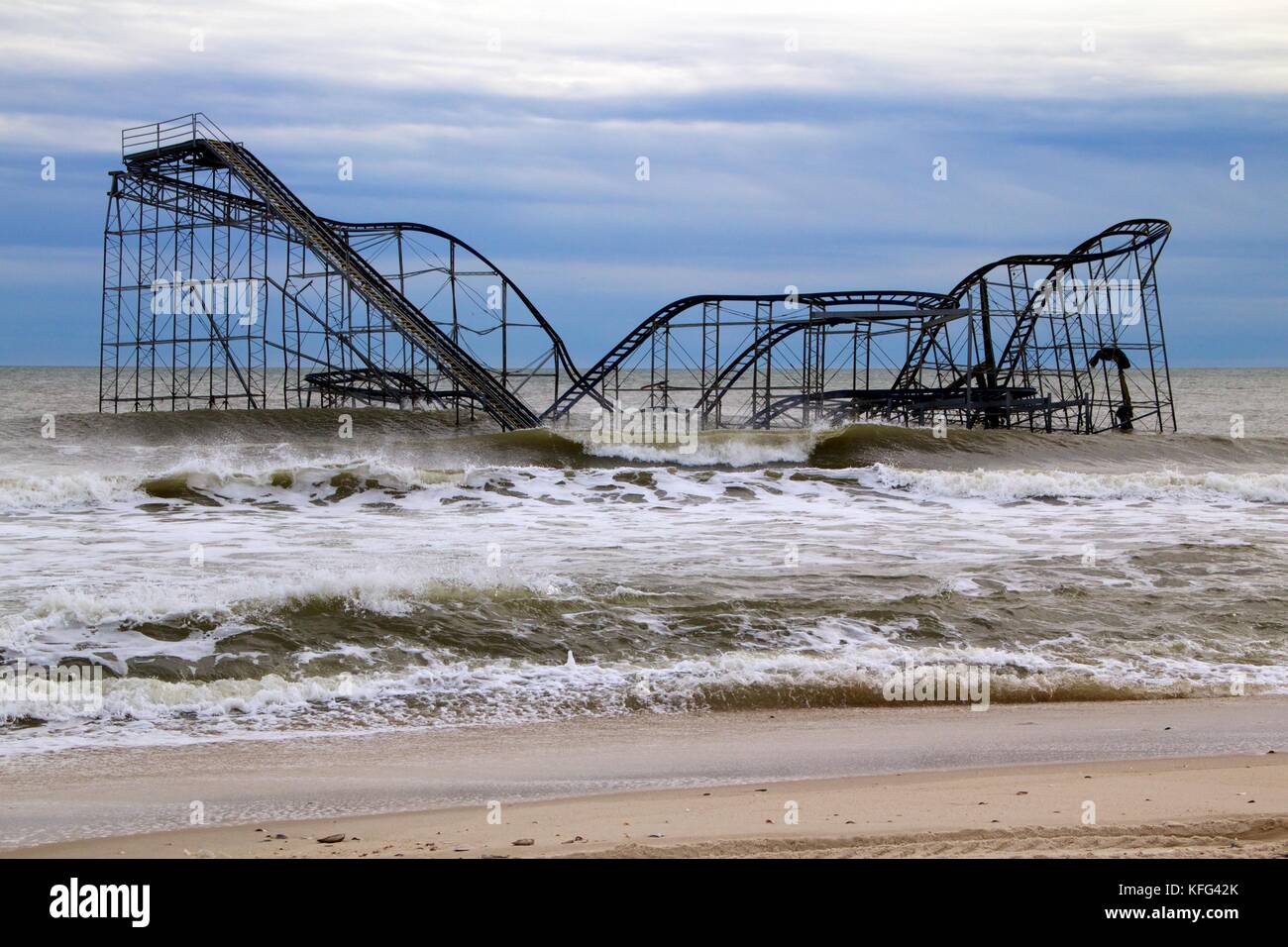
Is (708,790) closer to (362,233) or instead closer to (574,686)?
(574,686)

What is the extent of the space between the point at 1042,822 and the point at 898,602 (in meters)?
5.49

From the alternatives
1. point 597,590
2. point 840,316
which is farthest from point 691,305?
point 597,590

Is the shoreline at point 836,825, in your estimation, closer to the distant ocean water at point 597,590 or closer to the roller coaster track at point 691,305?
the distant ocean water at point 597,590

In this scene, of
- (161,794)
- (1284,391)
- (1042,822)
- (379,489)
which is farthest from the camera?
(1284,391)

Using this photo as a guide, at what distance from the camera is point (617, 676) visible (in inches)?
312

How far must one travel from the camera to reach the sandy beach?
448cm

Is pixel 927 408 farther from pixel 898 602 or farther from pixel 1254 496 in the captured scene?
pixel 898 602

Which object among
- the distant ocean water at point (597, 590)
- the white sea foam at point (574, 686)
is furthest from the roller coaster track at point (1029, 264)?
the white sea foam at point (574, 686)

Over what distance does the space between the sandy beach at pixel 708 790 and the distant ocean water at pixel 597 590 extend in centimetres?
65

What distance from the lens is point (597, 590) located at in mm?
10219

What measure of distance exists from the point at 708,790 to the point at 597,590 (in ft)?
15.7

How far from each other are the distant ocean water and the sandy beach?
0.65 metres
